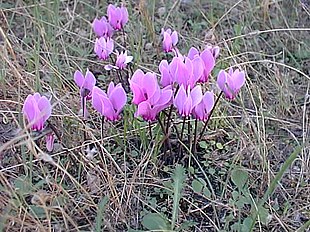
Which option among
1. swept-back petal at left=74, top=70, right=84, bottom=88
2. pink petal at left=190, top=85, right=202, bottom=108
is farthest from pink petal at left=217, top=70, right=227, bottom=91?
swept-back petal at left=74, top=70, right=84, bottom=88

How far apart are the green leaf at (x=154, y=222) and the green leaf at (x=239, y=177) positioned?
0.24 m

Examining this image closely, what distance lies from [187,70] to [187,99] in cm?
8

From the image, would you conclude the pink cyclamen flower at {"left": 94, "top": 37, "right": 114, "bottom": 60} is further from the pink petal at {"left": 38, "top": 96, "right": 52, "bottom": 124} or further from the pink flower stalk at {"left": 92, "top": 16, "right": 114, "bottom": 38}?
the pink petal at {"left": 38, "top": 96, "right": 52, "bottom": 124}

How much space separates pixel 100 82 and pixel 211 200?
0.72 metres

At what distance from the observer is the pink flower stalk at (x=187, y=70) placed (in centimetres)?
148

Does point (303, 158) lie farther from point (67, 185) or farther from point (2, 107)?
point (2, 107)

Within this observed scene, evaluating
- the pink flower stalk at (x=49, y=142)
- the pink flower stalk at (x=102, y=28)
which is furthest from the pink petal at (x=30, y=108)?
the pink flower stalk at (x=102, y=28)

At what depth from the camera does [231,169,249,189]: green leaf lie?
1.54 meters

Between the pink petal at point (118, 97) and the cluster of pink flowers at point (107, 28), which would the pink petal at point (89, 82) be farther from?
the cluster of pink flowers at point (107, 28)

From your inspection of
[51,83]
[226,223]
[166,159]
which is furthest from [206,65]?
[51,83]

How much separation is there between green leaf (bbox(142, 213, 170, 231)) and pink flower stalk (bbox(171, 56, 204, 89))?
310mm

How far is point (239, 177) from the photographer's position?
156 centimetres

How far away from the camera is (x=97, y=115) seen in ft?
6.03

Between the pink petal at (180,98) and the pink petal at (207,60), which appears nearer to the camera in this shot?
the pink petal at (180,98)
